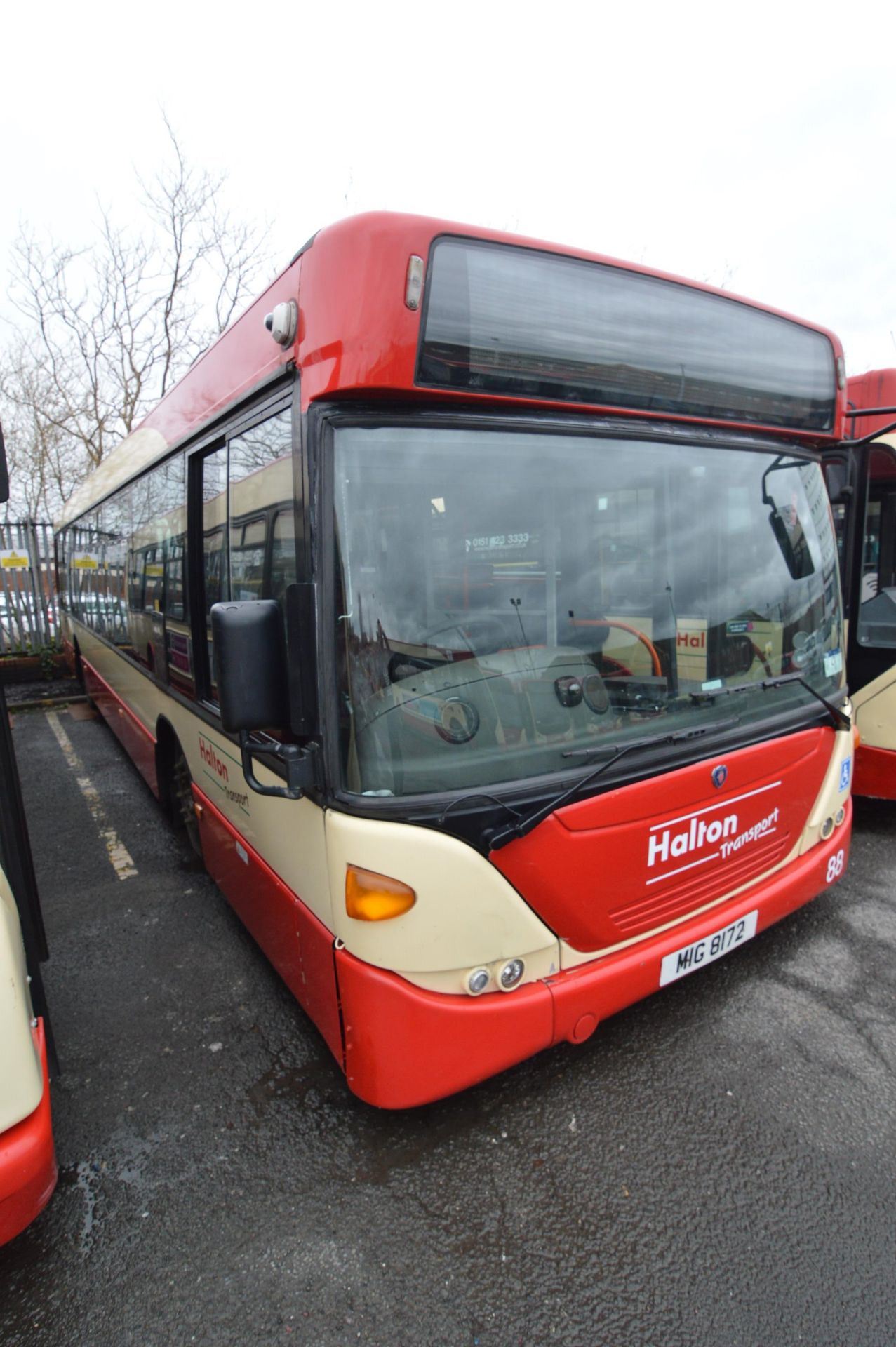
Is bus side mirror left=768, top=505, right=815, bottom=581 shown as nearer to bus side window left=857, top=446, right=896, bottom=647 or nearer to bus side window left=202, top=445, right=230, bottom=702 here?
bus side window left=857, top=446, right=896, bottom=647

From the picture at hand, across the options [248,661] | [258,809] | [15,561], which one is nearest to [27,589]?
[15,561]

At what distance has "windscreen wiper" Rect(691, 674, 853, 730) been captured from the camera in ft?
8.34

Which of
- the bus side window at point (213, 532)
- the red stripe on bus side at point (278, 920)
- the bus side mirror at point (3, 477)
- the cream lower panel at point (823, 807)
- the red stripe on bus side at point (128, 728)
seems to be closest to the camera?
the bus side mirror at point (3, 477)

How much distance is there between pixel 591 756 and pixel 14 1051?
1701 millimetres

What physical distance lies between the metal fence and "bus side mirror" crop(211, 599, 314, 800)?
1137 centimetres

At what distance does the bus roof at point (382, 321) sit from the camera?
5.97 feet

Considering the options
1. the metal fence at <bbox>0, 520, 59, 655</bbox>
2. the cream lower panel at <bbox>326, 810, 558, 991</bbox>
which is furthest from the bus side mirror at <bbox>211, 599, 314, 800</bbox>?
the metal fence at <bbox>0, 520, 59, 655</bbox>

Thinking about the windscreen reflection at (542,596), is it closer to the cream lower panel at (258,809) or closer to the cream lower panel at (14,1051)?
the cream lower panel at (258,809)

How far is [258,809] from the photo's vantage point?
2770 mm

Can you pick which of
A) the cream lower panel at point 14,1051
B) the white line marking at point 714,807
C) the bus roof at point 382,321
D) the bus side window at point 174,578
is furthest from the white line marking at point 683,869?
the bus side window at point 174,578

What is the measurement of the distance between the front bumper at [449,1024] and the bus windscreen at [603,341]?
173 centimetres

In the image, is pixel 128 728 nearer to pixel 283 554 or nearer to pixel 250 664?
pixel 283 554

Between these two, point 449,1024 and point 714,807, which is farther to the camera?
point 714,807

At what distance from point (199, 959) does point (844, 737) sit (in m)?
3.19
